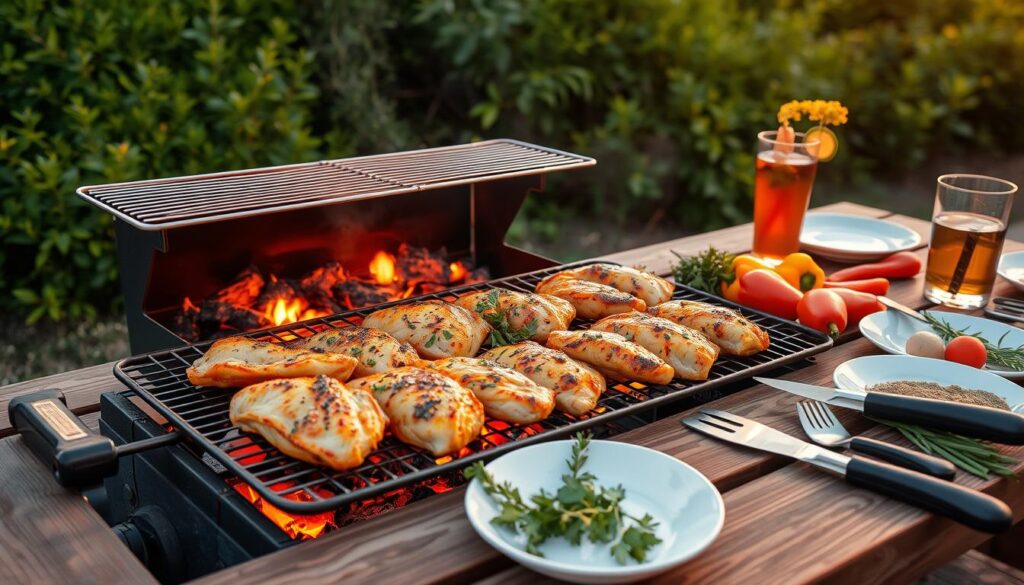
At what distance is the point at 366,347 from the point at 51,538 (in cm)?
85

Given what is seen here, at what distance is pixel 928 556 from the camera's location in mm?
2084

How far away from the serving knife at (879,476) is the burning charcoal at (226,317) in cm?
142

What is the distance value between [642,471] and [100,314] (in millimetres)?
4569

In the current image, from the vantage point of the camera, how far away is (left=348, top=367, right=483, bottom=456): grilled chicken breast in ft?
6.56

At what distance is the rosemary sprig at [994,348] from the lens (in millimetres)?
2766

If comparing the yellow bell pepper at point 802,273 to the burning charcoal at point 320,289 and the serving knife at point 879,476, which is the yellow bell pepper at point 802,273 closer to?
the serving knife at point 879,476

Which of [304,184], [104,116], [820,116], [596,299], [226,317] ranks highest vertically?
[820,116]

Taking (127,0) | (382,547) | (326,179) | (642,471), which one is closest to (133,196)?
(326,179)

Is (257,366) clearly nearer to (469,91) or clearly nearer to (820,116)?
(820,116)

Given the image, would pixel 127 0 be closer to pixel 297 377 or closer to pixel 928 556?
pixel 297 377

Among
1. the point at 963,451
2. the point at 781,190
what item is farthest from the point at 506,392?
the point at 781,190

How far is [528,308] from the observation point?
2.73 m

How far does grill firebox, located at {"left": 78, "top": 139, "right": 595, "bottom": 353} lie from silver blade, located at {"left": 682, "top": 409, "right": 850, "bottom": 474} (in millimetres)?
1106

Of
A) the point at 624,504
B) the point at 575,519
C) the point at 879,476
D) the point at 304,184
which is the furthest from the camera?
the point at 304,184
